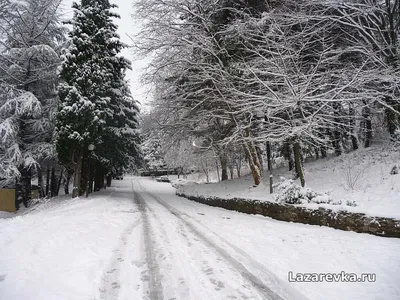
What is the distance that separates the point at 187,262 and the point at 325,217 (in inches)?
177

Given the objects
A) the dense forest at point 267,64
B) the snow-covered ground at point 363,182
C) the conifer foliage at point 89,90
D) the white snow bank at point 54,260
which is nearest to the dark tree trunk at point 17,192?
the conifer foliage at point 89,90

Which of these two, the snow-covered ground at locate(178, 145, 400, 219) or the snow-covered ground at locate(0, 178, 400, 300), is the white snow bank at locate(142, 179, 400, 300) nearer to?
the snow-covered ground at locate(0, 178, 400, 300)

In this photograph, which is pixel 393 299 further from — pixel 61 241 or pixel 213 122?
pixel 213 122

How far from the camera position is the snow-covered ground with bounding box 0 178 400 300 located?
3.58m

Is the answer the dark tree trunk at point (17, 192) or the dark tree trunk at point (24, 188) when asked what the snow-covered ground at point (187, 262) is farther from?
the dark tree trunk at point (24, 188)

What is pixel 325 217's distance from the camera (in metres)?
7.13

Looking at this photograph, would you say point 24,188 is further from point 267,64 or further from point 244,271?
point 244,271

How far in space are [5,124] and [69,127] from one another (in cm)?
368

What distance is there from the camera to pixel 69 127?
48.5 ft

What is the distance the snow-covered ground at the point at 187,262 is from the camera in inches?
141

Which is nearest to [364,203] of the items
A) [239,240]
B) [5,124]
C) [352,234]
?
[352,234]

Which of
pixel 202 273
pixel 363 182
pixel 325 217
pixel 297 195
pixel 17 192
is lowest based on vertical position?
pixel 202 273

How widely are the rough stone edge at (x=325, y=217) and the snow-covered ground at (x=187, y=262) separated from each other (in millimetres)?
273

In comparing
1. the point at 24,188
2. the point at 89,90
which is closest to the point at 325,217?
the point at 89,90
